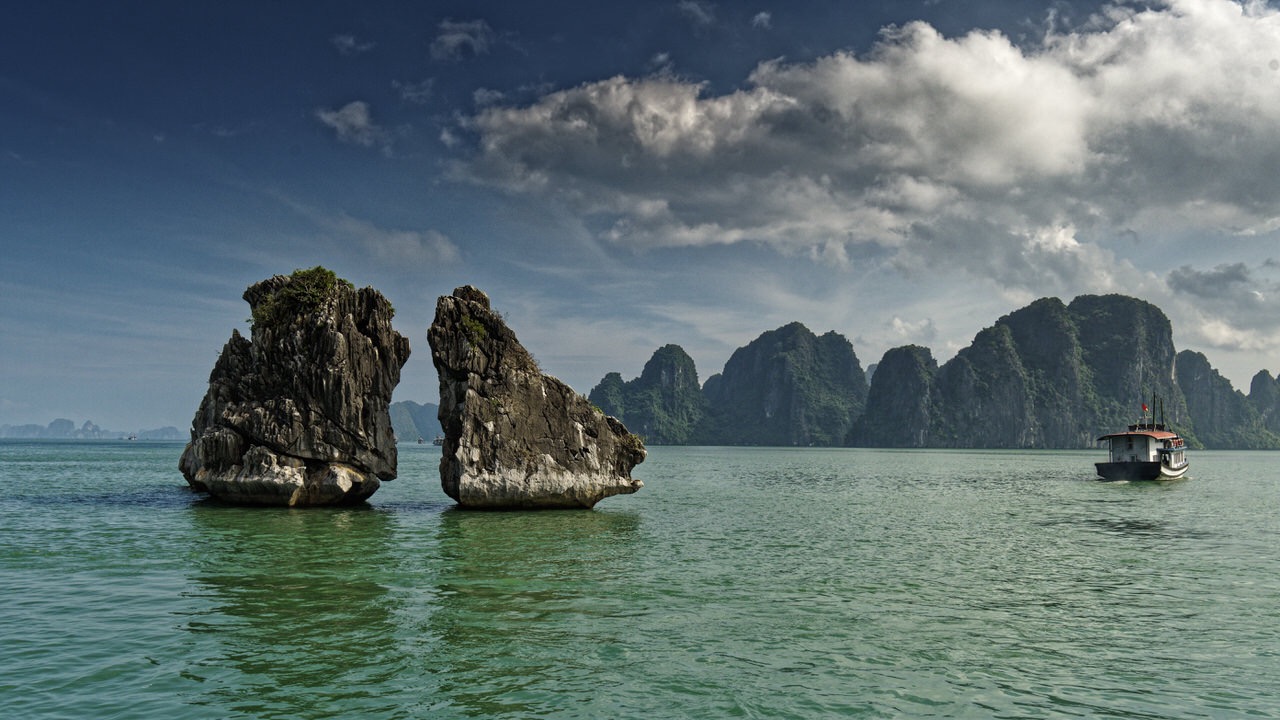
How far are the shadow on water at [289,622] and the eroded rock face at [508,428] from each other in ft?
23.0

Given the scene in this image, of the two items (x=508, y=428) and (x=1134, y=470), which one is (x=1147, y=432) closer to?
(x=1134, y=470)

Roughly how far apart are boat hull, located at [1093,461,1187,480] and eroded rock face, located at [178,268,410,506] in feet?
171

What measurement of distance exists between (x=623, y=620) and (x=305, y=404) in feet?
72.9

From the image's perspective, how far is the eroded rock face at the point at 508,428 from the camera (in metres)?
29.3

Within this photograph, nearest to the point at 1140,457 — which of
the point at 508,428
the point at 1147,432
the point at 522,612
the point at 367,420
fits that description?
the point at 1147,432

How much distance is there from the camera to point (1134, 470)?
56.5 metres

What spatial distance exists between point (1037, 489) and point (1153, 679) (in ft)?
148

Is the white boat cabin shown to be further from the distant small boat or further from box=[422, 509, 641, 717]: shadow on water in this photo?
box=[422, 509, 641, 717]: shadow on water

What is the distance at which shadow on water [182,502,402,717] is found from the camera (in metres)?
8.88

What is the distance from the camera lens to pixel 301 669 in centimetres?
972

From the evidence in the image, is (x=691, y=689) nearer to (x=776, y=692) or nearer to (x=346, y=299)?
(x=776, y=692)

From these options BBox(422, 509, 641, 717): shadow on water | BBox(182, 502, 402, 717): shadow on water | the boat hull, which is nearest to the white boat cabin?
the boat hull

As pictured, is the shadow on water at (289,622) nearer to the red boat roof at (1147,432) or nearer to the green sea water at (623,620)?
the green sea water at (623,620)

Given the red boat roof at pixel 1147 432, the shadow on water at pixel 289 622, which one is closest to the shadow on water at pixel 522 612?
the shadow on water at pixel 289 622
